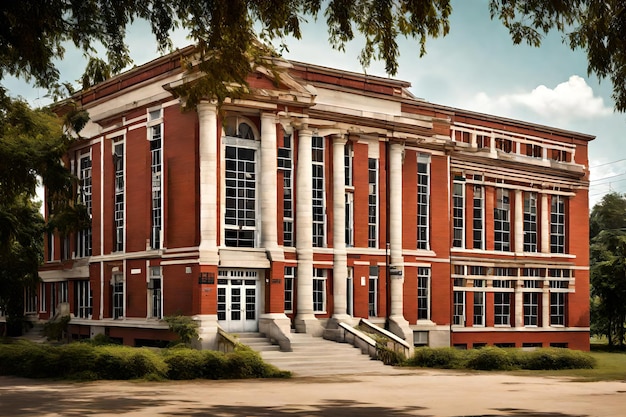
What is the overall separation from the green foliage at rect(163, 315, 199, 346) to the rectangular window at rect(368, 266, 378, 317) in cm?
1052

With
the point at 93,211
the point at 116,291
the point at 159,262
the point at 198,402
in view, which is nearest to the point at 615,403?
the point at 198,402

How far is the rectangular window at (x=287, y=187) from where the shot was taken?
131 ft

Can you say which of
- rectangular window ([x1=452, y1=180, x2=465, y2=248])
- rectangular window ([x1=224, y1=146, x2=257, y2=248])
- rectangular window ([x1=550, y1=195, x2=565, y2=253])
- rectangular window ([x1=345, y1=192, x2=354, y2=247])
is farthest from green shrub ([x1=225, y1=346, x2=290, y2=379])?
rectangular window ([x1=550, y1=195, x2=565, y2=253])

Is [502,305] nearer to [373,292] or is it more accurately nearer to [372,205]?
[373,292]

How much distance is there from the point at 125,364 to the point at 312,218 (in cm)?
1516

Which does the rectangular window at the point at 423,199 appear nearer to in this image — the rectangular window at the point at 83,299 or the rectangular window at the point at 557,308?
the rectangular window at the point at 557,308

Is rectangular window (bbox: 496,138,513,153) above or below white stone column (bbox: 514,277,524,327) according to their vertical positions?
above

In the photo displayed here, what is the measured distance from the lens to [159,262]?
128 feet

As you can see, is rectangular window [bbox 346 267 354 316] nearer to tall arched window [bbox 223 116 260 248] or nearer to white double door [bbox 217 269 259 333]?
white double door [bbox 217 269 259 333]

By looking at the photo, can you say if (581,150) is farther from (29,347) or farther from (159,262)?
(29,347)

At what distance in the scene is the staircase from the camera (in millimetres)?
33547

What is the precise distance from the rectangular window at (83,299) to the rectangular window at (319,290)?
37.0 ft

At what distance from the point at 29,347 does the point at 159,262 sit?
9501 mm

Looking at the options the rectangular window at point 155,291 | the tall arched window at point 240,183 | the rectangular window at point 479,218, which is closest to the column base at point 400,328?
the tall arched window at point 240,183
